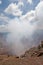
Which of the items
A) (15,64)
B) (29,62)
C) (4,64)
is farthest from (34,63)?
(4,64)

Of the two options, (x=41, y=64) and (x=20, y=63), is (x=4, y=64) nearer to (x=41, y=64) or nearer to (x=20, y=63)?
(x=20, y=63)

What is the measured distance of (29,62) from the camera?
4569 centimetres

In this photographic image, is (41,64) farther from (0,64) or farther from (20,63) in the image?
(0,64)

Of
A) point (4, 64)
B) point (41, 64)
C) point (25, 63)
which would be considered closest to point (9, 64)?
point (4, 64)

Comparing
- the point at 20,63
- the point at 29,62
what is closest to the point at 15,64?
the point at 20,63

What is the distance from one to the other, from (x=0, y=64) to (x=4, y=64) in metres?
1.03

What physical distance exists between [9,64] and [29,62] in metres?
5.80

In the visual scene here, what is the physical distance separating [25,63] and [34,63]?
7.93ft

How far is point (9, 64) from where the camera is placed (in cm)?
4328

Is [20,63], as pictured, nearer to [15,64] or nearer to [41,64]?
[15,64]

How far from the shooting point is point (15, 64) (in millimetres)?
43469

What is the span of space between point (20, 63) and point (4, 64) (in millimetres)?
4253

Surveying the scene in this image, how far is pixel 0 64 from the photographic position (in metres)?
43.2

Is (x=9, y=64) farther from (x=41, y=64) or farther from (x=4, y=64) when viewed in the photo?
(x=41, y=64)
